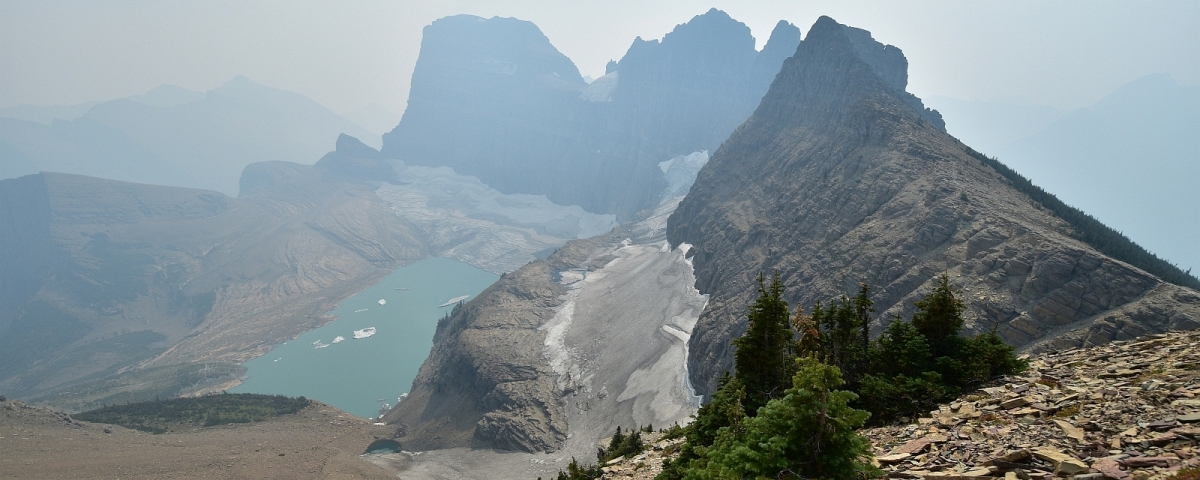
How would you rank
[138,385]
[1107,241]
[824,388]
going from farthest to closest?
[138,385], [1107,241], [824,388]

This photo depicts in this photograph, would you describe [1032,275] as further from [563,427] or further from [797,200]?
[563,427]

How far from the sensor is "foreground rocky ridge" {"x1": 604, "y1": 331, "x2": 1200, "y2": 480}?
11406 millimetres

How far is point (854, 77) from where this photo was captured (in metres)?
128

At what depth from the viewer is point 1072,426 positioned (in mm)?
13773

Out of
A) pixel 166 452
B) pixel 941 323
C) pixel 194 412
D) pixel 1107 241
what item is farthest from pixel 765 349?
pixel 194 412

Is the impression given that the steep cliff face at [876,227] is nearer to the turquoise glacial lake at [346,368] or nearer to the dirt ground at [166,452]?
the dirt ground at [166,452]

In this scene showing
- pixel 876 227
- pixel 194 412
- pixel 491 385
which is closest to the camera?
pixel 876 227

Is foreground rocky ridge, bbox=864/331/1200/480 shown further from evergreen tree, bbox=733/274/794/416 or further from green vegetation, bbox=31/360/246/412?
green vegetation, bbox=31/360/246/412

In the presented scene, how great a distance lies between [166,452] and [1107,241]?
419 feet

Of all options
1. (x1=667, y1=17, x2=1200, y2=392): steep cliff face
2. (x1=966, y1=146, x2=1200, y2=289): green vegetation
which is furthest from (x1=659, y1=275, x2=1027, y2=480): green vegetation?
(x1=966, y1=146, x2=1200, y2=289): green vegetation

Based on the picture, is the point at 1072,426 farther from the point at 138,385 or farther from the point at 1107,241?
the point at 138,385

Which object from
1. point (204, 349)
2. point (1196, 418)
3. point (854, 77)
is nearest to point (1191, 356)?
point (1196, 418)

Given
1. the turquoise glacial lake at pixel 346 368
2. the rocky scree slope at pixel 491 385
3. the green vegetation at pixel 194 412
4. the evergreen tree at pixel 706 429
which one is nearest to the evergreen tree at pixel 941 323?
the evergreen tree at pixel 706 429

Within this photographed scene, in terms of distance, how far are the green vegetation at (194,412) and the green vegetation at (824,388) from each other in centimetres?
10770
